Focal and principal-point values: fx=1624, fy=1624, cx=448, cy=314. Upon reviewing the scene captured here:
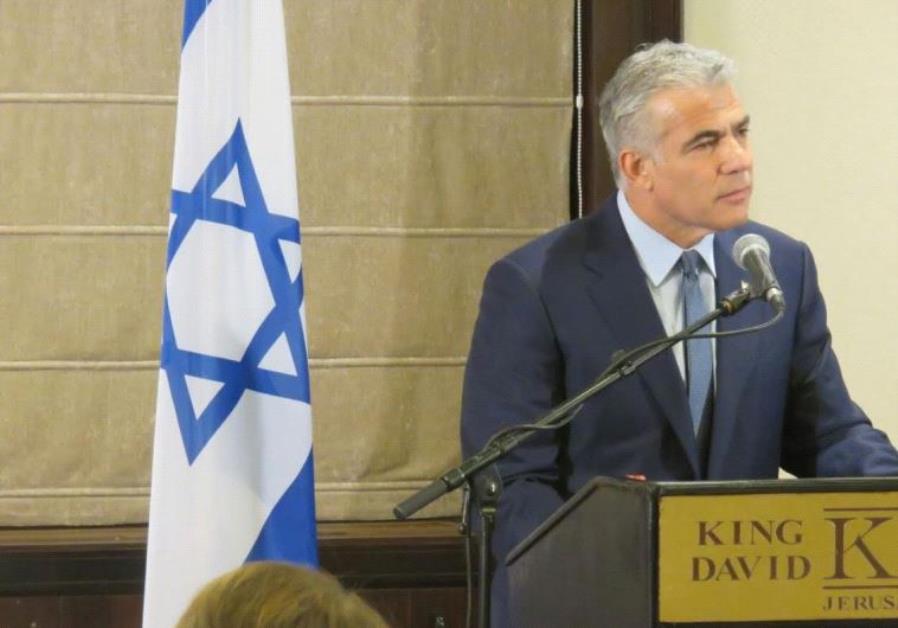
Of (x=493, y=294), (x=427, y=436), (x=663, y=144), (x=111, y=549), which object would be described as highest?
(x=663, y=144)

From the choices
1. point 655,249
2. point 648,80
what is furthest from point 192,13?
point 655,249

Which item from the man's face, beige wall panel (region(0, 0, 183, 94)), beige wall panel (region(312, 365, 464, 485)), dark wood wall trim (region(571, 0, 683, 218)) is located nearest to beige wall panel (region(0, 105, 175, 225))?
beige wall panel (region(0, 0, 183, 94))

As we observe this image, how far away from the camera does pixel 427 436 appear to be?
387cm

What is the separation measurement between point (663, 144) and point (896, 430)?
1.17 meters

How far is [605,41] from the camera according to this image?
386cm

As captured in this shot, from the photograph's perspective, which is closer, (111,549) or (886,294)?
(111,549)

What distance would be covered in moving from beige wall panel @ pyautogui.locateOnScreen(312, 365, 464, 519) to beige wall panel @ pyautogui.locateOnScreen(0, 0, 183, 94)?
2.66ft

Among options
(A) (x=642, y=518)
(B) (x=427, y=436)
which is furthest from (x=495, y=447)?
(B) (x=427, y=436)

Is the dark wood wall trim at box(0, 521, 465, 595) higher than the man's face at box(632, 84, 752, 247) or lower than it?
lower

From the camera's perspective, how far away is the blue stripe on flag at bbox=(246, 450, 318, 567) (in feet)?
10.3

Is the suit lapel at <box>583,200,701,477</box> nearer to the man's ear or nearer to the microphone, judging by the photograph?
the man's ear

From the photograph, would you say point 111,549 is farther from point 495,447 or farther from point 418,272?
point 495,447

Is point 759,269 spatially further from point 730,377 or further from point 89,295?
point 89,295

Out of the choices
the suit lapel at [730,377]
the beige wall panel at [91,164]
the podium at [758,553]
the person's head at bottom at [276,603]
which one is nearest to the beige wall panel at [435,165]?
the beige wall panel at [91,164]
